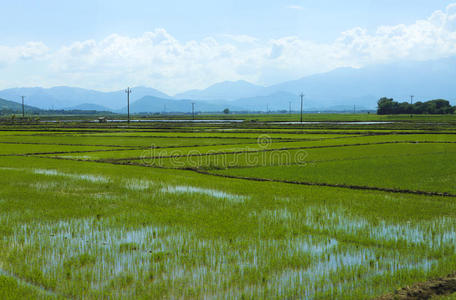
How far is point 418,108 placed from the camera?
290 feet

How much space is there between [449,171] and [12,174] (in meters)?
14.5

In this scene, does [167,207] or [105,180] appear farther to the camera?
[105,180]

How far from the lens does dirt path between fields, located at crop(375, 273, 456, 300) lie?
422 centimetres

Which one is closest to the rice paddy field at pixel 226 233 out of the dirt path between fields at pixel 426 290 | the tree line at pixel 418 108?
the dirt path between fields at pixel 426 290

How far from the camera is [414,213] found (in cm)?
779

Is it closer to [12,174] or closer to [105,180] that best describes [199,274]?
[105,180]

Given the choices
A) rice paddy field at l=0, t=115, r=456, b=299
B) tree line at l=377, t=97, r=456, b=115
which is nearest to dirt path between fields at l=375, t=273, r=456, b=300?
rice paddy field at l=0, t=115, r=456, b=299

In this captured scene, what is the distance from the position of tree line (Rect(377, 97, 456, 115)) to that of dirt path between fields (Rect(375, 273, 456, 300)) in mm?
91339

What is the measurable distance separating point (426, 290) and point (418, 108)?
309ft

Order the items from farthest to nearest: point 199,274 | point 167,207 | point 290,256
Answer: point 167,207 → point 290,256 → point 199,274

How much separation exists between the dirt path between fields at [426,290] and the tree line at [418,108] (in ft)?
300

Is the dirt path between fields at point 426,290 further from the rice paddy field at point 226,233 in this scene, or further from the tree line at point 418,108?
the tree line at point 418,108

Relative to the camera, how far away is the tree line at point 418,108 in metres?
85.3

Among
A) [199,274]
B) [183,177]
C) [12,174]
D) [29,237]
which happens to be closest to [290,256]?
[199,274]
